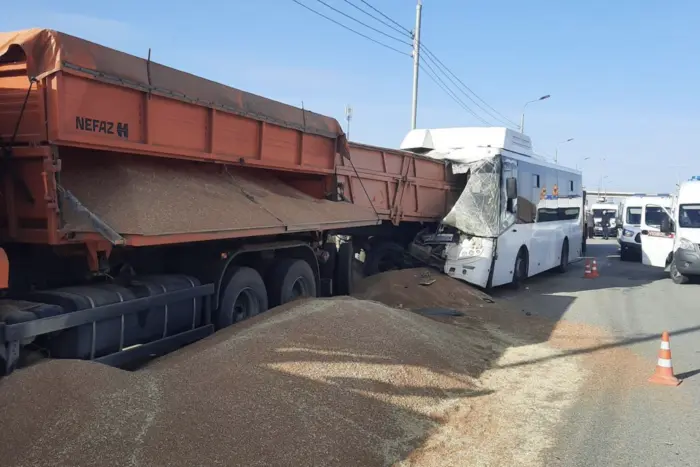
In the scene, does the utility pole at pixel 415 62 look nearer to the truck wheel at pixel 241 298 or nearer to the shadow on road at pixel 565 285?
the shadow on road at pixel 565 285

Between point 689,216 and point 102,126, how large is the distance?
16152 mm

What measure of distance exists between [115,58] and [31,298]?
229 centimetres

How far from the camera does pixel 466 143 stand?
14578 mm

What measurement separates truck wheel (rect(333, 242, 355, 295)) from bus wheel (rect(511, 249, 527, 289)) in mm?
5412

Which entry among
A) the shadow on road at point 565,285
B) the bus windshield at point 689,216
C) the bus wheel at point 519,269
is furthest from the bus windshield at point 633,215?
the bus wheel at point 519,269

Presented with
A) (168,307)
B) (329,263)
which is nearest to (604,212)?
(329,263)

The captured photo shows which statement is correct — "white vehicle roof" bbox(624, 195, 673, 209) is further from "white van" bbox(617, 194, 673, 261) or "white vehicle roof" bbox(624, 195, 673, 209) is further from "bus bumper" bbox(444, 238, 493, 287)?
"bus bumper" bbox(444, 238, 493, 287)

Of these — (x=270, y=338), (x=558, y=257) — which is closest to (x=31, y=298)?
(x=270, y=338)

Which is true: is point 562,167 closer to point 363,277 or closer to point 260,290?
point 363,277

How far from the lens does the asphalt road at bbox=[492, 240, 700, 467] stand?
4852 mm

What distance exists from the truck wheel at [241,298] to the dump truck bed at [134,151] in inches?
28.1

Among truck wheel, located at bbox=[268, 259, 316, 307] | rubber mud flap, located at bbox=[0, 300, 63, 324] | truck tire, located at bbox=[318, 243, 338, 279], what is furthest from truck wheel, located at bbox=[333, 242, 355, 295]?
rubber mud flap, located at bbox=[0, 300, 63, 324]

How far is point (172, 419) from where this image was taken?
4219 mm

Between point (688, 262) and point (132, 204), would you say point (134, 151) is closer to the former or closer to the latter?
point (132, 204)
